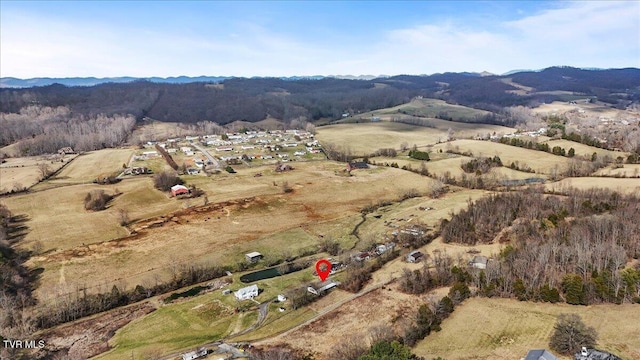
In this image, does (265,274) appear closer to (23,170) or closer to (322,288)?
(322,288)

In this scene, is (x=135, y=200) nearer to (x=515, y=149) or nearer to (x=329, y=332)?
→ (x=329, y=332)

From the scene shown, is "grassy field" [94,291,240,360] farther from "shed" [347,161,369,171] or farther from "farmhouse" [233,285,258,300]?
"shed" [347,161,369,171]

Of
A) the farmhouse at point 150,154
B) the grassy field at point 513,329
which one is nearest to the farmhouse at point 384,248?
the grassy field at point 513,329

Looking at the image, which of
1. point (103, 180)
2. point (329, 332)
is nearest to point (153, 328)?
point (329, 332)

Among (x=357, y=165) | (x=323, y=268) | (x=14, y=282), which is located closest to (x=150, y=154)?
(x=357, y=165)

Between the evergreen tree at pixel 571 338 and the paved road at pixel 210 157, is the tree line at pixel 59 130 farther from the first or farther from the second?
the evergreen tree at pixel 571 338

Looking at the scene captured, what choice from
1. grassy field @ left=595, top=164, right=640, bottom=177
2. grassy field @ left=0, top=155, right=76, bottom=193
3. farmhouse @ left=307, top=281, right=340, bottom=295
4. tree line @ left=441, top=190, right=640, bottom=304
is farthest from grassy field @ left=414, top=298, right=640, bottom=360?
grassy field @ left=0, top=155, right=76, bottom=193
